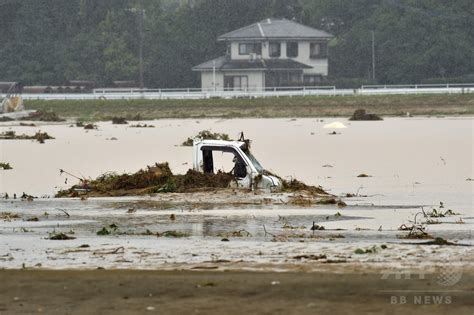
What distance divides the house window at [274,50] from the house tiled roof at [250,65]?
4.77 ft

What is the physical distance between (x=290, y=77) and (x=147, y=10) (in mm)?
26624

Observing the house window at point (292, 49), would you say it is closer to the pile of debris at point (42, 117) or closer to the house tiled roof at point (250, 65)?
the house tiled roof at point (250, 65)

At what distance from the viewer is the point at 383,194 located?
2475 centimetres

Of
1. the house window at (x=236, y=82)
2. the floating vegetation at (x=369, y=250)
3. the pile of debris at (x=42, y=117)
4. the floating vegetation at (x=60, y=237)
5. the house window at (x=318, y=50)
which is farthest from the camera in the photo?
the house window at (x=318, y=50)

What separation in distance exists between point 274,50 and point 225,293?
377 ft

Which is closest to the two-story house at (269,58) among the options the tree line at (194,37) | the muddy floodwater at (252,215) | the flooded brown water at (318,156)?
the tree line at (194,37)

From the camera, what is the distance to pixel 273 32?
124 m

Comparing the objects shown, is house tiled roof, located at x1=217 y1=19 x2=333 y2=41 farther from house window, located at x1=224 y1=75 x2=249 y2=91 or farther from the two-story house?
house window, located at x1=224 y1=75 x2=249 y2=91

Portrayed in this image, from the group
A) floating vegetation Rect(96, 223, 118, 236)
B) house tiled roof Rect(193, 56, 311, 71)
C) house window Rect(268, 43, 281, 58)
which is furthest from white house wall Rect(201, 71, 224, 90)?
floating vegetation Rect(96, 223, 118, 236)

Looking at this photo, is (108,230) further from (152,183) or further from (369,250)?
(152,183)

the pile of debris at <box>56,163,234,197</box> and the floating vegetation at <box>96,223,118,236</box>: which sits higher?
the pile of debris at <box>56,163,234,197</box>

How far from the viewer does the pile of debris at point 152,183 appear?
2403cm

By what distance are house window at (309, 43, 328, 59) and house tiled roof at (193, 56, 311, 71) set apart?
2641 mm

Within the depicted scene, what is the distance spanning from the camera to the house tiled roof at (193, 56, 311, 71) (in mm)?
119438
